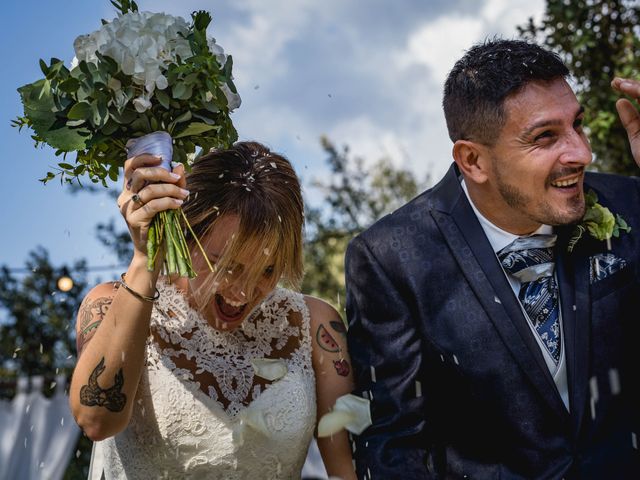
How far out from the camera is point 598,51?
7.86m

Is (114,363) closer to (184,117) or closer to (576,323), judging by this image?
(184,117)

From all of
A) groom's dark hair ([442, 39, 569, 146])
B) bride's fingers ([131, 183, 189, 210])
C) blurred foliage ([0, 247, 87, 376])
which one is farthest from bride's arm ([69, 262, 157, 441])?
blurred foliage ([0, 247, 87, 376])

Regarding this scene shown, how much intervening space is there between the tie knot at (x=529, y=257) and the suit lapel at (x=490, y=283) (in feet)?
0.25

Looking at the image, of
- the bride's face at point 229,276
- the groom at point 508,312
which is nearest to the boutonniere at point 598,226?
the groom at point 508,312

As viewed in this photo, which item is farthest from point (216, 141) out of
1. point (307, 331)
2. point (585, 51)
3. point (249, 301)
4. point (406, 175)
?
point (406, 175)

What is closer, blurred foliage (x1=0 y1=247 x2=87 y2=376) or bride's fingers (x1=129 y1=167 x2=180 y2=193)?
bride's fingers (x1=129 y1=167 x2=180 y2=193)

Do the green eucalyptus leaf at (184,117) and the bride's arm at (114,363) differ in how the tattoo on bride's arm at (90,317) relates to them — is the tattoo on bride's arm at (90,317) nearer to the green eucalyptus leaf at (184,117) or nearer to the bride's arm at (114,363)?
the bride's arm at (114,363)

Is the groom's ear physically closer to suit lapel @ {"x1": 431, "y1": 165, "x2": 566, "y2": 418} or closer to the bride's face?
suit lapel @ {"x1": 431, "y1": 165, "x2": 566, "y2": 418}

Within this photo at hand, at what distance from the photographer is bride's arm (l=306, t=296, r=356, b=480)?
408 centimetres

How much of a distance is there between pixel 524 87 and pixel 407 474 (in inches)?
68.9

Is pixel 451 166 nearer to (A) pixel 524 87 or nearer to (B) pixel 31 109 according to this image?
(A) pixel 524 87

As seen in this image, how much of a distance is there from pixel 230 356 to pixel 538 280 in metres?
1.49

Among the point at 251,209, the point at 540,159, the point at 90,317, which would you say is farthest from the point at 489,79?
the point at 90,317

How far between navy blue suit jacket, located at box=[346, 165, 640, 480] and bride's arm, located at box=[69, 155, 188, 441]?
1030 mm
